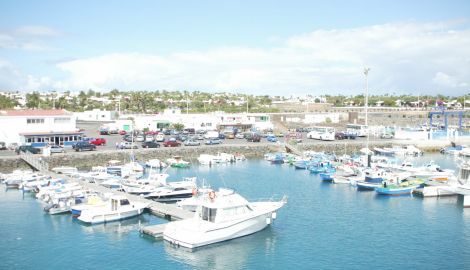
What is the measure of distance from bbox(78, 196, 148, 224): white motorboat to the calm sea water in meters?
0.45

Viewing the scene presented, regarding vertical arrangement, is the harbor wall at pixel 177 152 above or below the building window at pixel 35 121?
below

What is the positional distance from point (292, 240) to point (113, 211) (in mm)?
11474

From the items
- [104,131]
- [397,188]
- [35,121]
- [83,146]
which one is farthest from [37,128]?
[397,188]

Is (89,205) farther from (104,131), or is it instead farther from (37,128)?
(104,131)

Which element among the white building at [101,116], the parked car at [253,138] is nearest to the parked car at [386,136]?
the parked car at [253,138]

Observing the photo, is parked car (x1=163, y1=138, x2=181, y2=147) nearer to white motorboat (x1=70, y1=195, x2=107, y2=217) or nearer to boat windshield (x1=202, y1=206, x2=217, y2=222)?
white motorboat (x1=70, y1=195, x2=107, y2=217)

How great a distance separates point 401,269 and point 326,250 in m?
4.07

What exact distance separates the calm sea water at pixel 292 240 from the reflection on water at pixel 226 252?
0.05 meters

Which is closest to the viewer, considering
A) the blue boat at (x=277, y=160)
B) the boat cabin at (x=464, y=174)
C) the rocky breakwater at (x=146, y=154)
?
the boat cabin at (x=464, y=174)

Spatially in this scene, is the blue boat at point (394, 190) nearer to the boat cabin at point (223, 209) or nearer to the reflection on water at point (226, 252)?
the reflection on water at point (226, 252)

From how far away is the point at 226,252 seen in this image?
2609cm

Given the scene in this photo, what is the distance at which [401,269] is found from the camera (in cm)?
2408

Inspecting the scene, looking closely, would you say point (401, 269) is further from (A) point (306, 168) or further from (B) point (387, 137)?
(B) point (387, 137)

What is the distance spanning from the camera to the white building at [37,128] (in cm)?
5481
